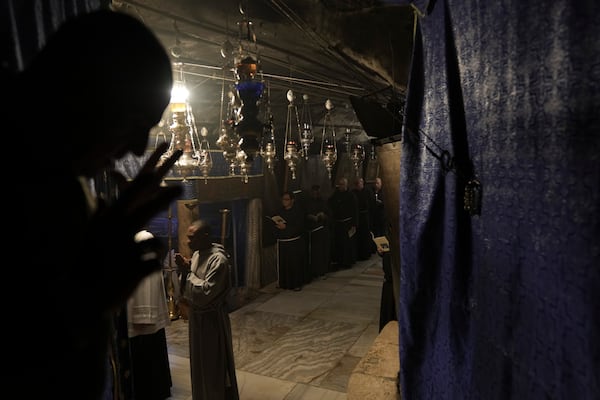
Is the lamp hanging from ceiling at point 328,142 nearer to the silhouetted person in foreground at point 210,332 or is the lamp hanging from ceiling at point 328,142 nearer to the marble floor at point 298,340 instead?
the silhouetted person in foreground at point 210,332

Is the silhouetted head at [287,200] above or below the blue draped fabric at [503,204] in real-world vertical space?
below

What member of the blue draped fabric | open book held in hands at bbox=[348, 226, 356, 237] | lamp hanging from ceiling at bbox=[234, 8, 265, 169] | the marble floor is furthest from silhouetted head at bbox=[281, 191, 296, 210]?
the blue draped fabric

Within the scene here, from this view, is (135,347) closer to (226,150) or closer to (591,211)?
(226,150)

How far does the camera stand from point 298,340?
25.0 feet

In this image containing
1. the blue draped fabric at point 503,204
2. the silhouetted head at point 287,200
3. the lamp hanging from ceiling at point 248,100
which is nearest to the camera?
the blue draped fabric at point 503,204

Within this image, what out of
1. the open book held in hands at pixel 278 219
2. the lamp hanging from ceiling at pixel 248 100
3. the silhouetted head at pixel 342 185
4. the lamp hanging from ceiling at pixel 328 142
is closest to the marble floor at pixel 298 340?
the open book held in hands at pixel 278 219

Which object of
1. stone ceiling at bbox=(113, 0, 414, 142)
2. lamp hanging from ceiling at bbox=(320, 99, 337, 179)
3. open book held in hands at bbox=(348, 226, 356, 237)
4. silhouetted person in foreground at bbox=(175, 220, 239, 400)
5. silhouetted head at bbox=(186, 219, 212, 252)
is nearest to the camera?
stone ceiling at bbox=(113, 0, 414, 142)

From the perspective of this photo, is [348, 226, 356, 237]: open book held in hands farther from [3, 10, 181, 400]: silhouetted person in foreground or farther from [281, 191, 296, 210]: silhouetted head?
[3, 10, 181, 400]: silhouetted person in foreground

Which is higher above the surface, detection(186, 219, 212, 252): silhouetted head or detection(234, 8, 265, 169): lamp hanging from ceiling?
detection(234, 8, 265, 169): lamp hanging from ceiling

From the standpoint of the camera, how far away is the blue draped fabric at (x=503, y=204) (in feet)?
4.42

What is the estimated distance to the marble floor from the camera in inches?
236

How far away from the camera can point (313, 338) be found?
766 centimetres

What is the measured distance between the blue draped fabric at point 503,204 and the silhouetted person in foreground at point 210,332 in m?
2.78

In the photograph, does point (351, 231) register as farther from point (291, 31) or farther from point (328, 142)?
point (291, 31)
